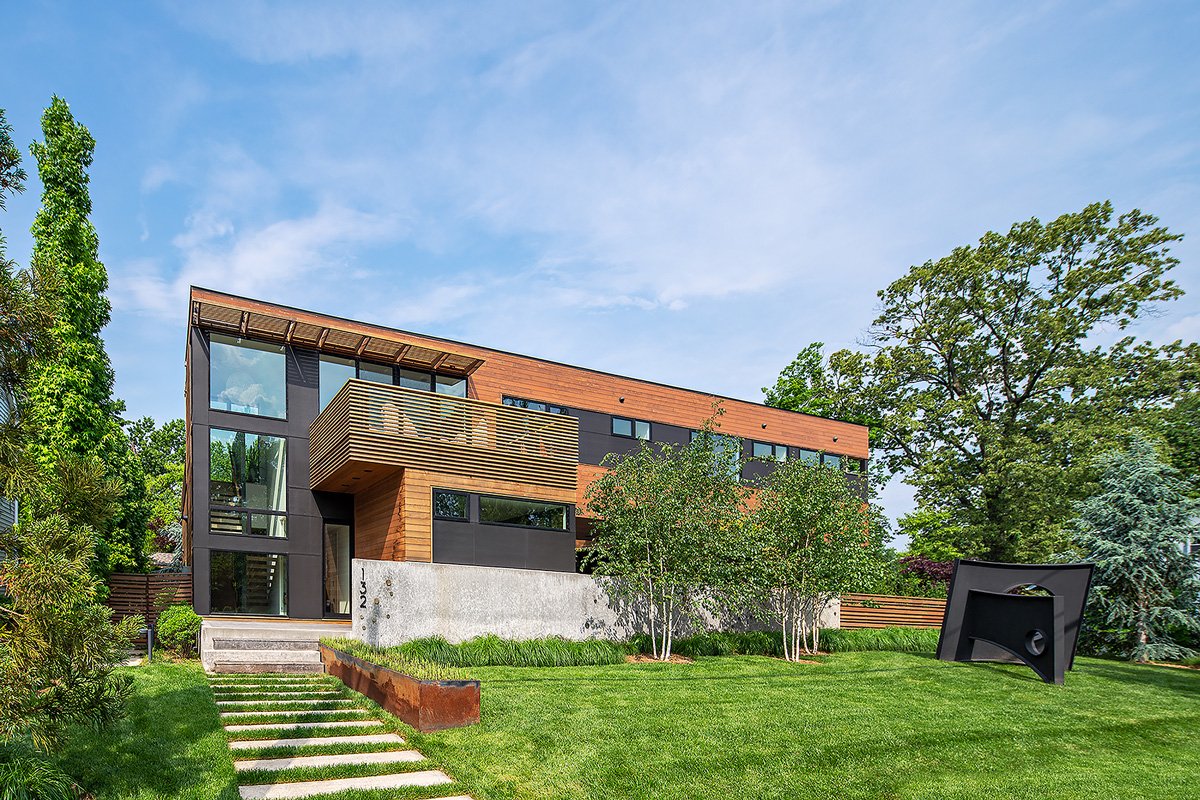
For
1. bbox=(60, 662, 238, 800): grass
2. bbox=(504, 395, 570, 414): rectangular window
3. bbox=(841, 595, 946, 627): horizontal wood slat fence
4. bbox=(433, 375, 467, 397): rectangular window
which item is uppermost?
bbox=(433, 375, 467, 397): rectangular window

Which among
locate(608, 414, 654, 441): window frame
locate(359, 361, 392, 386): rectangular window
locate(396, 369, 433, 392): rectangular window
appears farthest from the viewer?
locate(608, 414, 654, 441): window frame

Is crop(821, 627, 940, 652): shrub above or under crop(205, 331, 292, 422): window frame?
under

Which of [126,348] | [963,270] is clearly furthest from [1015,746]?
[963,270]

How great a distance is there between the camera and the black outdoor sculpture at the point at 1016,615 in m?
13.7

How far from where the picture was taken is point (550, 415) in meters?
17.7

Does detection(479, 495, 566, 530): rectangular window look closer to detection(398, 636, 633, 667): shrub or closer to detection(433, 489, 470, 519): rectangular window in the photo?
detection(433, 489, 470, 519): rectangular window

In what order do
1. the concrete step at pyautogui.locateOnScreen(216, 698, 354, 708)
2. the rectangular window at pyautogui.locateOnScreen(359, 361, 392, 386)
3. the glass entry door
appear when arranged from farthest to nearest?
the rectangular window at pyautogui.locateOnScreen(359, 361, 392, 386)
the glass entry door
the concrete step at pyautogui.locateOnScreen(216, 698, 354, 708)

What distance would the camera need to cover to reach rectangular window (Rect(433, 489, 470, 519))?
15562 mm

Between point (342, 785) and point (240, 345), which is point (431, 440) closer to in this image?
point (240, 345)

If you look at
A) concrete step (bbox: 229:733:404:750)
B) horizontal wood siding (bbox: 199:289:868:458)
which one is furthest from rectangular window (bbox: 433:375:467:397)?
concrete step (bbox: 229:733:404:750)

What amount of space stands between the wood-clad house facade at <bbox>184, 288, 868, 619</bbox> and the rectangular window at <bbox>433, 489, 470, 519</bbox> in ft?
0.10

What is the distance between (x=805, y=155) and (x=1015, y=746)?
12.0 meters

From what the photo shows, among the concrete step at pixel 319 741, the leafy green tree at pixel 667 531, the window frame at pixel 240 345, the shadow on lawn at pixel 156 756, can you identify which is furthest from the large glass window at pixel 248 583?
the concrete step at pixel 319 741

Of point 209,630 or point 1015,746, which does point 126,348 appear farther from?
point 1015,746
